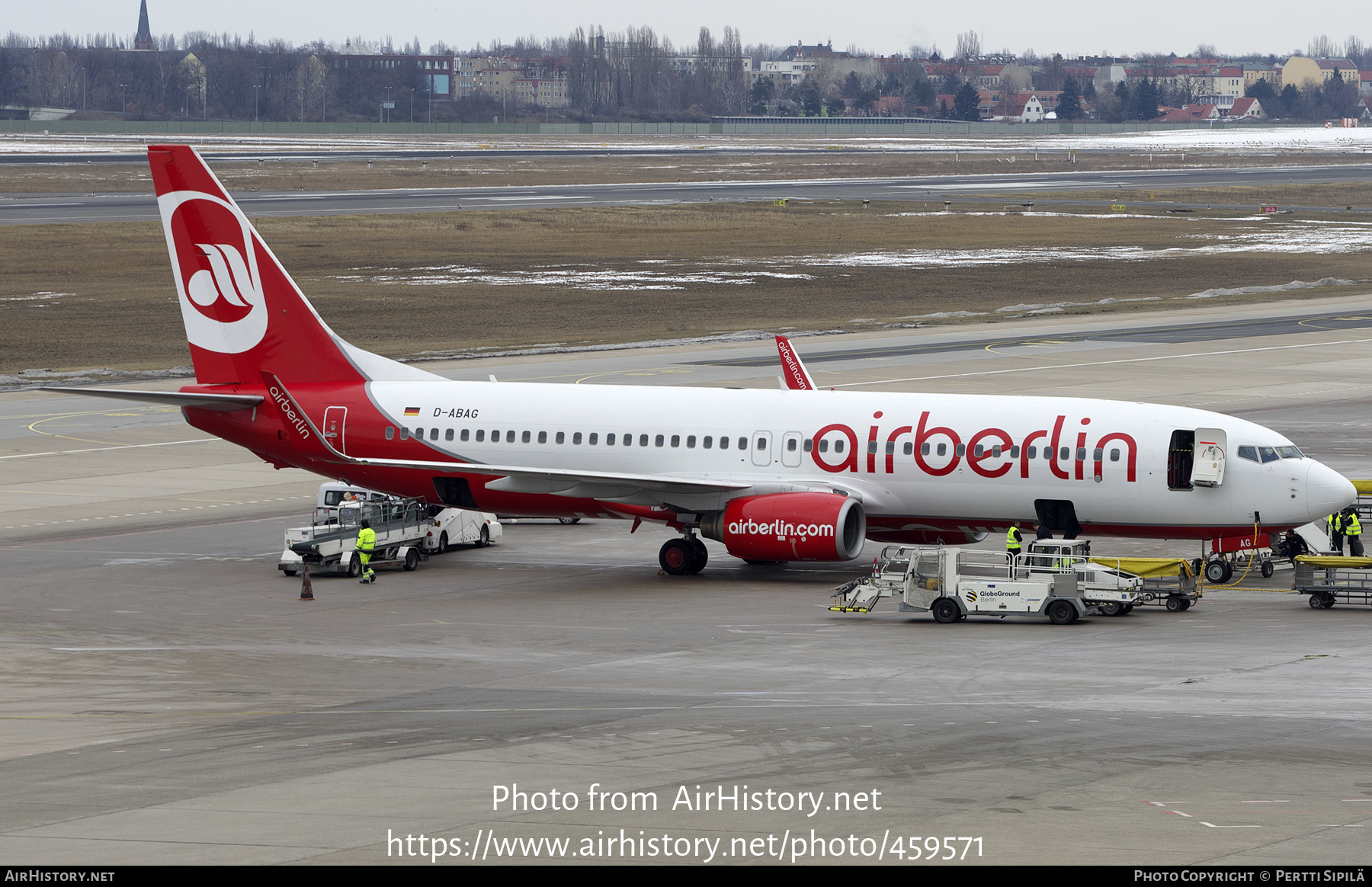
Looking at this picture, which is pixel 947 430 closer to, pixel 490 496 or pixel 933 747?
pixel 490 496

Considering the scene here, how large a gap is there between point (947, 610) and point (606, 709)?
11.2 metres

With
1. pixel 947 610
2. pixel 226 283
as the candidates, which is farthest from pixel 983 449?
pixel 226 283

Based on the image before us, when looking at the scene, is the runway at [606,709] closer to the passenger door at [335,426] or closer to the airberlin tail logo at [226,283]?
the passenger door at [335,426]

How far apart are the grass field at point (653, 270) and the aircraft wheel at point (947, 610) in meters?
53.0

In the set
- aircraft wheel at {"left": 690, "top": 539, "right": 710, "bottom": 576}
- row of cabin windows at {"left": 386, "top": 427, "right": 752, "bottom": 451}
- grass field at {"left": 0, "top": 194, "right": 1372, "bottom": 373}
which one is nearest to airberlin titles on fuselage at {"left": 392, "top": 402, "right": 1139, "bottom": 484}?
row of cabin windows at {"left": 386, "top": 427, "right": 752, "bottom": 451}

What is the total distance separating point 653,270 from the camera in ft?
412

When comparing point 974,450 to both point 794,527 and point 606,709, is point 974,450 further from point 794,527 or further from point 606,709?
point 606,709

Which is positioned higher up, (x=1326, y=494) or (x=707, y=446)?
(x=707, y=446)

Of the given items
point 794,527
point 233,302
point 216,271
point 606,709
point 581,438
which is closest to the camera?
point 606,709

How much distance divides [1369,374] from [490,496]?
5118 cm

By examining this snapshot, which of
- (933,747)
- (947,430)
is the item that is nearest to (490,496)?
(947,430)

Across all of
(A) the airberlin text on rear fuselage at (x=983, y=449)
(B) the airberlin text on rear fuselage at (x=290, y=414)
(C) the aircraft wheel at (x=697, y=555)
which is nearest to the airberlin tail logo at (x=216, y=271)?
(B) the airberlin text on rear fuselage at (x=290, y=414)

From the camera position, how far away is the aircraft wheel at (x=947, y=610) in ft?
123

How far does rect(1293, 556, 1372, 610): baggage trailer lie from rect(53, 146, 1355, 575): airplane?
285 centimetres
